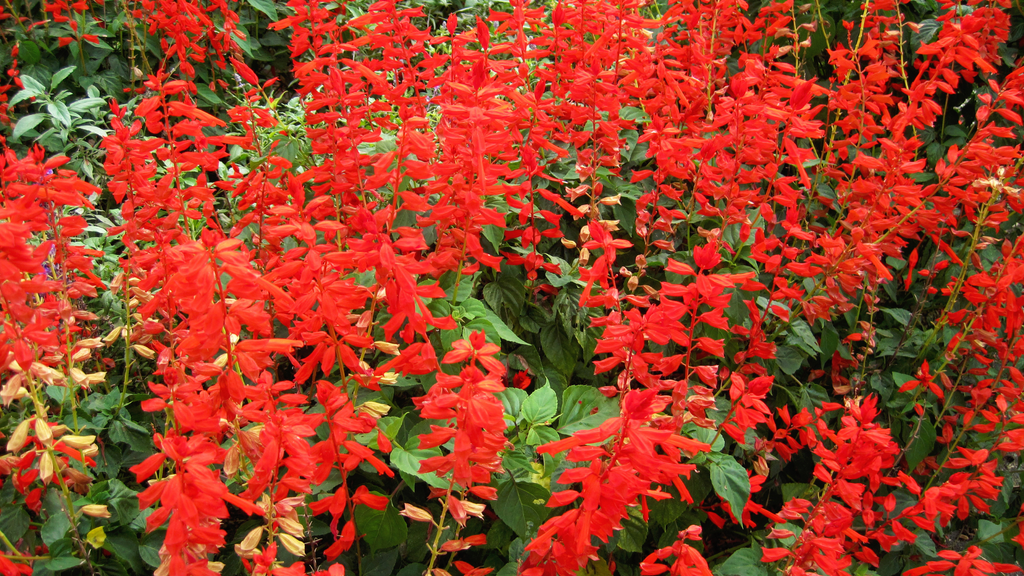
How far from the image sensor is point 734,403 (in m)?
1.69

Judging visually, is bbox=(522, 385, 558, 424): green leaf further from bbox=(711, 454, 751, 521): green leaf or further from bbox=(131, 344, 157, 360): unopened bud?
bbox=(131, 344, 157, 360): unopened bud

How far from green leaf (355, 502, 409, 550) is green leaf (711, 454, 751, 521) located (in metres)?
0.77

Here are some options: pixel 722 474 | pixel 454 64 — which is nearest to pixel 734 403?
pixel 722 474

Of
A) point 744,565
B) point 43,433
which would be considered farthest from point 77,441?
point 744,565

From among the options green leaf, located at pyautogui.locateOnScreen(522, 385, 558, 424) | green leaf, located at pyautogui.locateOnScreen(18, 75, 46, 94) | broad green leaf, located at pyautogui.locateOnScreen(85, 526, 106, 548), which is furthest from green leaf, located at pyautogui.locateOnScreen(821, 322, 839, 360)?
green leaf, located at pyautogui.locateOnScreen(18, 75, 46, 94)

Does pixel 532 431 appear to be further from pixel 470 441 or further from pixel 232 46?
pixel 232 46

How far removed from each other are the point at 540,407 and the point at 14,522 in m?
1.23

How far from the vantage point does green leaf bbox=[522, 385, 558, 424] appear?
5.45ft

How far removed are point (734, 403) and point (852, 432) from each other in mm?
272

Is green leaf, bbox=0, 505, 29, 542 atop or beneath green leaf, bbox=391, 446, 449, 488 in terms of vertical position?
beneath

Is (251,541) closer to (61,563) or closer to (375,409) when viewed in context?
(375,409)

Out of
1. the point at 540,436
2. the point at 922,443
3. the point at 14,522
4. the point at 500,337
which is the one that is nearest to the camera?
the point at 14,522

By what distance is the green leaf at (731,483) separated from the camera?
64.5 inches

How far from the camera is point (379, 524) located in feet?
5.05
